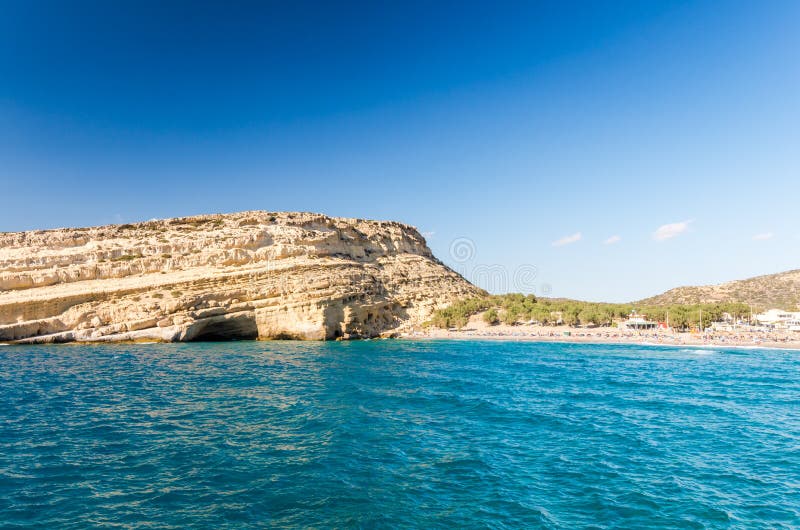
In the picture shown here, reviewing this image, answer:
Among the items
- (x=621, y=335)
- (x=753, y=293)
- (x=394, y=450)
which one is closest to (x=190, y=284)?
(x=394, y=450)

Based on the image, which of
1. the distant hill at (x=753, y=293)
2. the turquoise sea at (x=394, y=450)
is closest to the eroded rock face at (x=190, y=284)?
the turquoise sea at (x=394, y=450)

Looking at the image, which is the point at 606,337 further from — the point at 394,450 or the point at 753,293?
A: the point at 753,293

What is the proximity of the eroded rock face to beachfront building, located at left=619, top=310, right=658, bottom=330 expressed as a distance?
110 feet

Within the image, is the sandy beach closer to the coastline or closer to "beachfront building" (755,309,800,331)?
the coastline

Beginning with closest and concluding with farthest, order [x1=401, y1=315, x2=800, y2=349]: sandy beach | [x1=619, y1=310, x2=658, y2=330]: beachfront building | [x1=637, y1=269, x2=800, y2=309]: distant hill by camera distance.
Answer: [x1=401, y1=315, x2=800, y2=349]: sandy beach
[x1=619, y1=310, x2=658, y2=330]: beachfront building
[x1=637, y1=269, x2=800, y2=309]: distant hill

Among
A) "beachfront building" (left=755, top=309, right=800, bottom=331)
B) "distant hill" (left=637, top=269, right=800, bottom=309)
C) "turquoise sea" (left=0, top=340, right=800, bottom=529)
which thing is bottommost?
"turquoise sea" (left=0, top=340, right=800, bottom=529)

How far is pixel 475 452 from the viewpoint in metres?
14.8

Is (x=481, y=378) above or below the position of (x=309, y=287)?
below

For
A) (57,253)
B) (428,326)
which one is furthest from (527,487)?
(57,253)

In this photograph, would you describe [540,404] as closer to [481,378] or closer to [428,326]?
[481,378]

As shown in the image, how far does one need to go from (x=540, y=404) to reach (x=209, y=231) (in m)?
52.5

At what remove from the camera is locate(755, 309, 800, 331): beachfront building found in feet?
209

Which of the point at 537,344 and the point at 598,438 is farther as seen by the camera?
the point at 537,344

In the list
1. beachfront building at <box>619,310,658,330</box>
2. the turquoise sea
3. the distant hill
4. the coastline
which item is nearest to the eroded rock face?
the coastline
